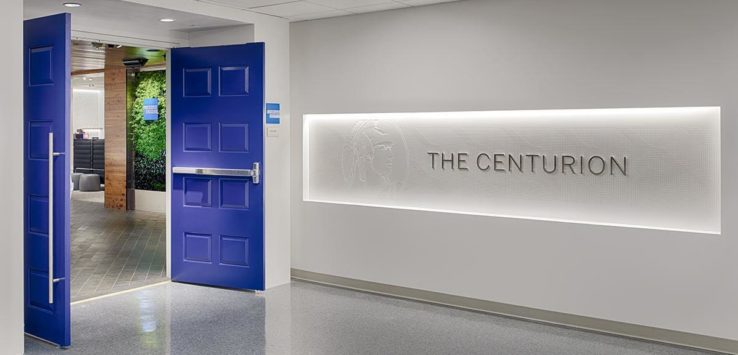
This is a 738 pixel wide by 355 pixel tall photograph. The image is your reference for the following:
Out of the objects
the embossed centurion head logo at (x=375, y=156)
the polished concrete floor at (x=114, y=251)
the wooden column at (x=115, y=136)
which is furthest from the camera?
the wooden column at (x=115, y=136)

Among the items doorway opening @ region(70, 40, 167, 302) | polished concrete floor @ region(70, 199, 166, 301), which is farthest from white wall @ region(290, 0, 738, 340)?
doorway opening @ region(70, 40, 167, 302)

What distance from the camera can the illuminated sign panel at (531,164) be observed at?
4805 mm

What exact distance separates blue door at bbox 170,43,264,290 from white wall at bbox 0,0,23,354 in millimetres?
2098

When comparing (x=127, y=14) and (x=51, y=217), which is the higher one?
(x=127, y=14)

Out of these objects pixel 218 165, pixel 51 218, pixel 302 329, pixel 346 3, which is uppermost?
pixel 346 3

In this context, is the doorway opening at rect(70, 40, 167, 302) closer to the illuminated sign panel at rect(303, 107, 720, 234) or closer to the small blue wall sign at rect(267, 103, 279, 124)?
the small blue wall sign at rect(267, 103, 279, 124)

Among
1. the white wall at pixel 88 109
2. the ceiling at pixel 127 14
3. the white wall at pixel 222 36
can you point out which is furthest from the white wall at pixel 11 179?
the white wall at pixel 88 109

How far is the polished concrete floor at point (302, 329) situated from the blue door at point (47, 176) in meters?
0.24

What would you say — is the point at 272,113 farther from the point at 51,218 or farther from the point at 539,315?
the point at 539,315

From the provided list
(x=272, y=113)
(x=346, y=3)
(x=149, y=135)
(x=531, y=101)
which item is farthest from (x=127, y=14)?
(x=149, y=135)

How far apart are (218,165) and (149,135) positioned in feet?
23.6

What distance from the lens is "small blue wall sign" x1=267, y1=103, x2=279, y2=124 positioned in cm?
639

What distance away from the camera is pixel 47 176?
466cm

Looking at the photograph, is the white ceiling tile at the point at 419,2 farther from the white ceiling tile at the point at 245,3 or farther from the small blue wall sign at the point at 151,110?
the small blue wall sign at the point at 151,110
